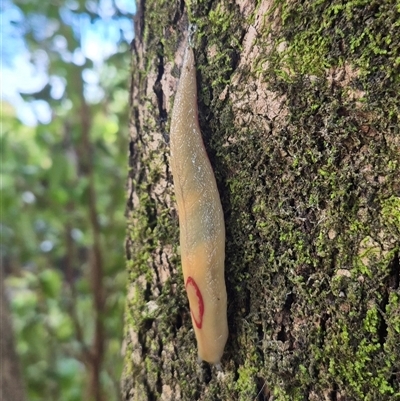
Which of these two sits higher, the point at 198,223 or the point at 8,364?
the point at 198,223

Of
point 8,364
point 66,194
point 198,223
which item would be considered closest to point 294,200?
point 198,223

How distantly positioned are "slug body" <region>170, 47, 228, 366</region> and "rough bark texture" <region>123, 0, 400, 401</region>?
0.02 meters

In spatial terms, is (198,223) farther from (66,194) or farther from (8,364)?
(8,364)

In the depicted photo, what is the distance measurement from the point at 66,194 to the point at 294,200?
1466 mm

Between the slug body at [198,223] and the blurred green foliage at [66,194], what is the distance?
89 centimetres

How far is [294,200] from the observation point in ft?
2.00

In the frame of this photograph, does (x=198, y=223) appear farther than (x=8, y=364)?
No

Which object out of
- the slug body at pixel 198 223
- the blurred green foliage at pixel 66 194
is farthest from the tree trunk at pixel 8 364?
the slug body at pixel 198 223

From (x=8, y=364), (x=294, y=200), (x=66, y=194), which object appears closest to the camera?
(x=294, y=200)

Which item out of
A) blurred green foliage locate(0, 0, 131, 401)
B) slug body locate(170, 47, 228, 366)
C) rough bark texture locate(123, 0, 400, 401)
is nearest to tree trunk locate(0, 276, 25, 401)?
blurred green foliage locate(0, 0, 131, 401)

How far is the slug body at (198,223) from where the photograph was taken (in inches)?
26.7

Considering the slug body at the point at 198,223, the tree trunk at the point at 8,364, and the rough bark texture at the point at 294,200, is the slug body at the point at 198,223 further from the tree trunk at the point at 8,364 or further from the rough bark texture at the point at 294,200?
the tree trunk at the point at 8,364

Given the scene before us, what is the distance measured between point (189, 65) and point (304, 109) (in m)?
0.26

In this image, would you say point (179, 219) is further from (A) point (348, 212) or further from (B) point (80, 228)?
(B) point (80, 228)
